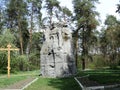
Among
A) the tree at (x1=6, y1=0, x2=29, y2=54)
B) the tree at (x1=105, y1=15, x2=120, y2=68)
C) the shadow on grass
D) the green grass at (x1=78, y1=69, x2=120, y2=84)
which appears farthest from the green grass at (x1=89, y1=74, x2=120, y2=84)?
the tree at (x1=105, y1=15, x2=120, y2=68)

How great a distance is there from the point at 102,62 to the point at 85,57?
13.3 meters

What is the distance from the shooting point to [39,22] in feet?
171

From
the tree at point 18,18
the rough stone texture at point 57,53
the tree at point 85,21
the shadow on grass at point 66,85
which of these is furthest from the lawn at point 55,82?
the tree at point 18,18

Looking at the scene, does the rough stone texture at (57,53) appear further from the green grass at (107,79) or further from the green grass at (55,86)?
the green grass at (55,86)

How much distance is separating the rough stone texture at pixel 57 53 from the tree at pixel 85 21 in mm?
19460

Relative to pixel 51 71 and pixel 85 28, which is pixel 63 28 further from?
pixel 85 28

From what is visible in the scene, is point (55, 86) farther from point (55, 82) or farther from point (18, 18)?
point (18, 18)

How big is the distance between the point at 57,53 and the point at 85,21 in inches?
861

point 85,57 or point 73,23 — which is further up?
point 73,23

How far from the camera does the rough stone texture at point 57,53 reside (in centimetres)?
2752

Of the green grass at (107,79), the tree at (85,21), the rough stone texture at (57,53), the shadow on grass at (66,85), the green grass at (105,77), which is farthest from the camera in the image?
the tree at (85,21)

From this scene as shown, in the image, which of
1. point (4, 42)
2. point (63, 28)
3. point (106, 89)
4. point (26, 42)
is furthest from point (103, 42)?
point (106, 89)

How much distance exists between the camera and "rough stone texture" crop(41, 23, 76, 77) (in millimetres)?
27516

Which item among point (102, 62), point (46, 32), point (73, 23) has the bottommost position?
point (102, 62)
